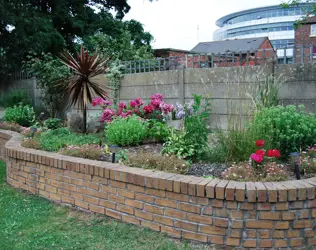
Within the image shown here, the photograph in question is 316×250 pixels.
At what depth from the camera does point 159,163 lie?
3.95 meters

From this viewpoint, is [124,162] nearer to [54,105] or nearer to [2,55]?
[54,105]

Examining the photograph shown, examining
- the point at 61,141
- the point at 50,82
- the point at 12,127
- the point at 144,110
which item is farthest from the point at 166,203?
the point at 50,82

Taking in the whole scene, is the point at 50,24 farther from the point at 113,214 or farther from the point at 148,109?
the point at 113,214

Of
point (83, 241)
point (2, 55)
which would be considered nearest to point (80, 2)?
point (2, 55)

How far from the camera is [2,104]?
1234cm

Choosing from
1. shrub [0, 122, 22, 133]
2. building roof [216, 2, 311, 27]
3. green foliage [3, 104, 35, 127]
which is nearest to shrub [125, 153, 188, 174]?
shrub [0, 122, 22, 133]

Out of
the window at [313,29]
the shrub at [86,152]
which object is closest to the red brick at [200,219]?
the shrub at [86,152]

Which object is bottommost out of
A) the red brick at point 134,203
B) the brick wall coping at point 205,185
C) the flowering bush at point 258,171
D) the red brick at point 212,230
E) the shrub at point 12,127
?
the red brick at point 212,230

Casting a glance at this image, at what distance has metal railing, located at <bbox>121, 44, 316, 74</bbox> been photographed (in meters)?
5.71

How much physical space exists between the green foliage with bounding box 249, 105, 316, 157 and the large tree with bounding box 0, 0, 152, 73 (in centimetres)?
990

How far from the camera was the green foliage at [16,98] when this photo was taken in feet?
38.1

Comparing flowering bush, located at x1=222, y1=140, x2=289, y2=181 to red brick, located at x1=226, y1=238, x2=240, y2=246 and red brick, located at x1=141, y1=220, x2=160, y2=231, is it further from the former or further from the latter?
red brick, located at x1=141, y1=220, x2=160, y2=231

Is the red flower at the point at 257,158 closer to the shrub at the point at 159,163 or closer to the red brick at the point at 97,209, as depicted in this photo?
the shrub at the point at 159,163

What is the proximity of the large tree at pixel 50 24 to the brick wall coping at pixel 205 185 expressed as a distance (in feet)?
30.4
